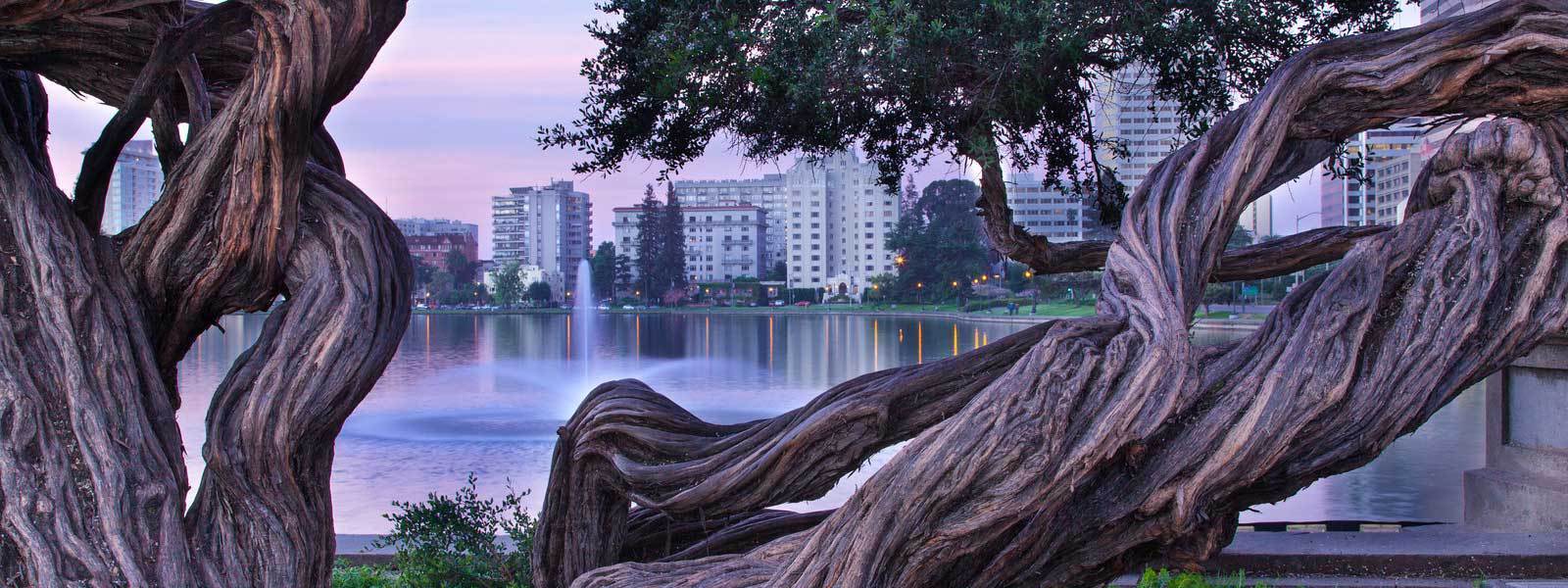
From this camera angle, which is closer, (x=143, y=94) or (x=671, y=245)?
(x=143, y=94)

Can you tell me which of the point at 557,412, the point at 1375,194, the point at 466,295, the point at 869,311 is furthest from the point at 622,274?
the point at 557,412

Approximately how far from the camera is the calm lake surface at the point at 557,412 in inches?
330

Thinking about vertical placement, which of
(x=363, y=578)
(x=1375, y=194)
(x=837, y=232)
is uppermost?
(x=837, y=232)

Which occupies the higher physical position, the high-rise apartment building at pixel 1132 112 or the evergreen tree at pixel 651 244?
the evergreen tree at pixel 651 244

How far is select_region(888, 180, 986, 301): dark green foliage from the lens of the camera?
56.2 metres

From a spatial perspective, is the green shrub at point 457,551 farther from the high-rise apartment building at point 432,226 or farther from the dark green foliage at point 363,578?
the high-rise apartment building at point 432,226

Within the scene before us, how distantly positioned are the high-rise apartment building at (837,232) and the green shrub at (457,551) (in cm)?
8447

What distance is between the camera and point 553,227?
99.6 metres

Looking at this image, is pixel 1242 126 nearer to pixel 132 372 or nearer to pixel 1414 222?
pixel 1414 222

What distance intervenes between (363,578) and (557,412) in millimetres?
9780

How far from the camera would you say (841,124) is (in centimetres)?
422

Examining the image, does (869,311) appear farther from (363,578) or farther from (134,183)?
(363,578)

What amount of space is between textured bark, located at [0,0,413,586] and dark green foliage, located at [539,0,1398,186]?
115 centimetres

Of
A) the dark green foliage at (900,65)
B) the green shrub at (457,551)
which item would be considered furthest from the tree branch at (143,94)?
the green shrub at (457,551)
